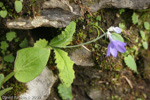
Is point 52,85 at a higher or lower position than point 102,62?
lower

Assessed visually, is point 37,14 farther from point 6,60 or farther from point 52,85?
point 52,85

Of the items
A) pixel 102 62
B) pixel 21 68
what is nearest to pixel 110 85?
pixel 102 62

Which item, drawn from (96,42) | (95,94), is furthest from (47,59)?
(95,94)

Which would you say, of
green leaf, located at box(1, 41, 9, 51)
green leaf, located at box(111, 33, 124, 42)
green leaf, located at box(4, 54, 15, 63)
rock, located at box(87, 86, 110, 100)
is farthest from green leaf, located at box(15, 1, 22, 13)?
rock, located at box(87, 86, 110, 100)

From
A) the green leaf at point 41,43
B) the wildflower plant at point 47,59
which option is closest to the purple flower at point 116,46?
the wildflower plant at point 47,59

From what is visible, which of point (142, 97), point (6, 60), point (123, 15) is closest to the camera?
point (6, 60)

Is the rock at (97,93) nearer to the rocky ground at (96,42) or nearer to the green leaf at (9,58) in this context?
the rocky ground at (96,42)

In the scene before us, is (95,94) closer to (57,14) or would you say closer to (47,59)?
(47,59)
